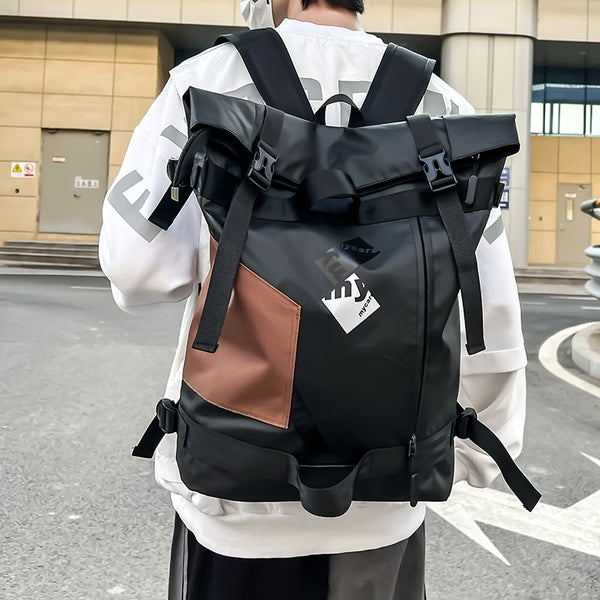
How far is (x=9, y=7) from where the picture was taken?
751 inches

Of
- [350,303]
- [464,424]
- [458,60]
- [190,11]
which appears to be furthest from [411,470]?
[190,11]

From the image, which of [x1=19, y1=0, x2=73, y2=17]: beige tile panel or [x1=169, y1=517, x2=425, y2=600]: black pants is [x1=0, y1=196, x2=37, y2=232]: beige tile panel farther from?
[x1=169, y1=517, x2=425, y2=600]: black pants

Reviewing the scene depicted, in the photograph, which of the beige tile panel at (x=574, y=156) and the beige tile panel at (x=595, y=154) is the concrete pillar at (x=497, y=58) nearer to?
the beige tile panel at (x=574, y=156)

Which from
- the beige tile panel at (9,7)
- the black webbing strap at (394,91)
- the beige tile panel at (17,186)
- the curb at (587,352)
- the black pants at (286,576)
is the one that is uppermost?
the beige tile panel at (9,7)

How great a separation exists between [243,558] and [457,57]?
65.9ft

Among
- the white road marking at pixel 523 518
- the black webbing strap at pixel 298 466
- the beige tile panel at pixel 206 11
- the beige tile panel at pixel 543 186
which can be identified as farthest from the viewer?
the beige tile panel at pixel 543 186

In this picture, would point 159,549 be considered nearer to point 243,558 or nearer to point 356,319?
point 243,558

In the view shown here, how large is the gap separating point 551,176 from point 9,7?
59.4 ft

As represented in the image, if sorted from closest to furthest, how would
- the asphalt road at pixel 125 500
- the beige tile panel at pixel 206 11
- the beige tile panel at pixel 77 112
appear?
the asphalt road at pixel 125 500, the beige tile panel at pixel 206 11, the beige tile panel at pixel 77 112

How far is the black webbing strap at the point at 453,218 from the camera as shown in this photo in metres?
0.98

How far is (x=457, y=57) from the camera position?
1919 centimetres

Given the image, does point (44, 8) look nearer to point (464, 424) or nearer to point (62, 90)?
point (62, 90)

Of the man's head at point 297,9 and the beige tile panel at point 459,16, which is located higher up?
the beige tile panel at point 459,16

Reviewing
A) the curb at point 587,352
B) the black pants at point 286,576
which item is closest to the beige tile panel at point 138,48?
the curb at point 587,352
